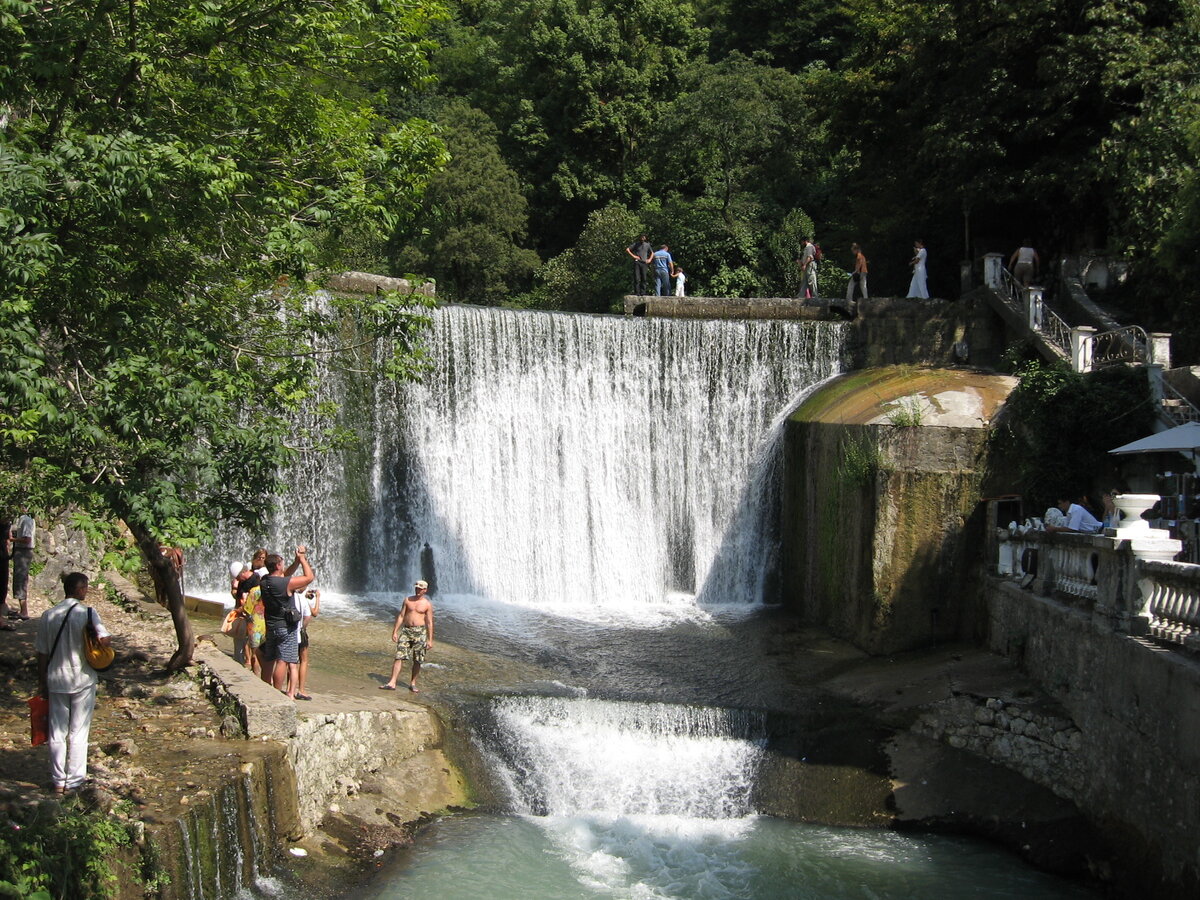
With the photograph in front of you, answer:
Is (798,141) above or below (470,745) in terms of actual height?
above

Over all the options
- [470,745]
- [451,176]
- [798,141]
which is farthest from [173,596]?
[798,141]

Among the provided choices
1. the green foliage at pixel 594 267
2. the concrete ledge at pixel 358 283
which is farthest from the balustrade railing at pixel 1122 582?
the green foliage at pixel 594 267

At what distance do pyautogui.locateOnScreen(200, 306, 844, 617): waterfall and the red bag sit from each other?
36.1 ft

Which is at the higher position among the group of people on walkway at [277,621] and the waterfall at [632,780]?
the group of people on walkway at [277,621]

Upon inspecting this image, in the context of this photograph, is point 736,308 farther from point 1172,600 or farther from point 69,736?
point 69,736

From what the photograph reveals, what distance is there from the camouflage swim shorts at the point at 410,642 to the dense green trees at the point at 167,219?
9.03 ft

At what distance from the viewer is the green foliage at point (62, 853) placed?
678 centimetres

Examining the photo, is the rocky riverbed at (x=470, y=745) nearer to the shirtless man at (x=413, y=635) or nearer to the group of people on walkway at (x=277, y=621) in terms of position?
the shirtless man at (x=413, y=635)

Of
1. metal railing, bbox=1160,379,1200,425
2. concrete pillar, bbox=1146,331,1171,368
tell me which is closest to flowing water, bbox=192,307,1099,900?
concrete pillar, bbox=1146,331,1171,368

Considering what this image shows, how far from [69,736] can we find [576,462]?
13.0 m

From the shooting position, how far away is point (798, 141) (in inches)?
1243

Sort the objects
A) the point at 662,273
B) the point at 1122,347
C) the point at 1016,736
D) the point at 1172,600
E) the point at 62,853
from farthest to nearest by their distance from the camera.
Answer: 1. the point at 662,273
2. the point at 1122,347
3. the point at 1016,736
4. the point at 1172,600
5. the point at 62,853

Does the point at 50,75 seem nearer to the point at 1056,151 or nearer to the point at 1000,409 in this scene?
the point at 1000,409

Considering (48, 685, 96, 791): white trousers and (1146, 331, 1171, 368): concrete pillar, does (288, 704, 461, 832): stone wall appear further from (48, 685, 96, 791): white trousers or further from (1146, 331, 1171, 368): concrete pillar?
(1146, 331, 1171, 368): concrete pillar
